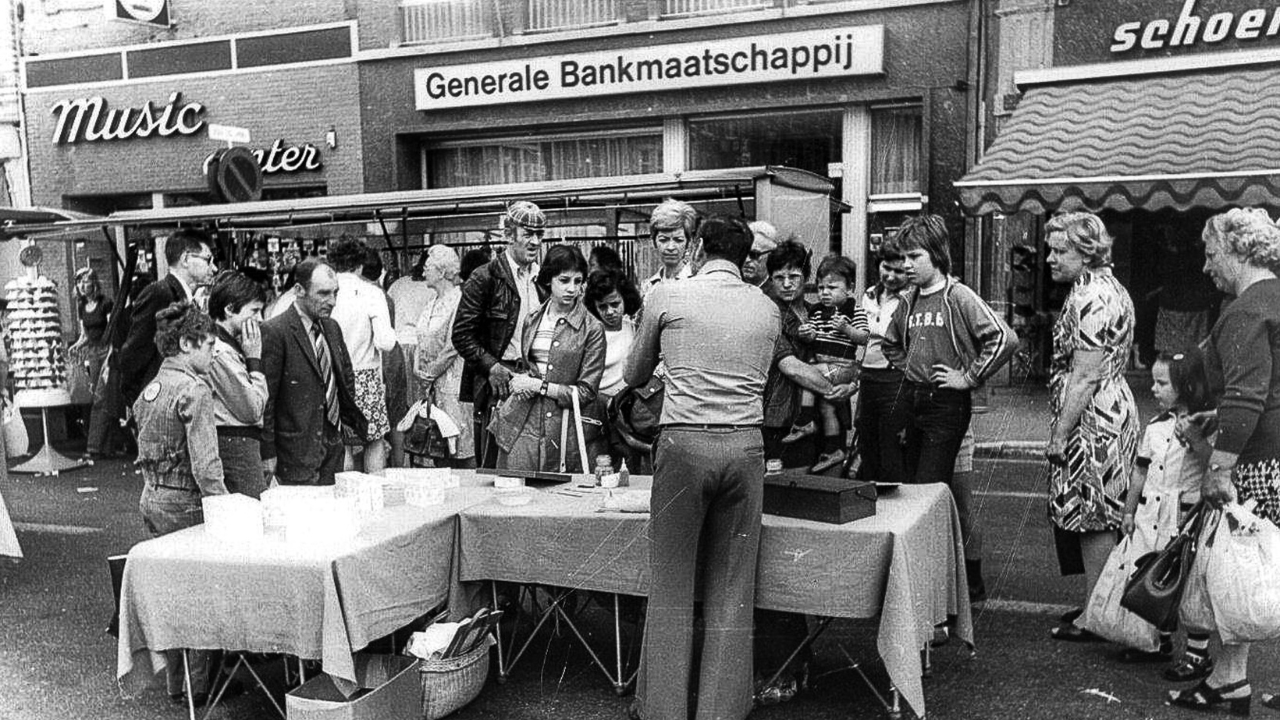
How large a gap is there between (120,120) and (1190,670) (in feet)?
52.1

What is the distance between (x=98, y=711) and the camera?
4.39m

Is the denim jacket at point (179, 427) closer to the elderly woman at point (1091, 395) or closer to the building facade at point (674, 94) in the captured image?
the elderly woman at point (1091, 395)

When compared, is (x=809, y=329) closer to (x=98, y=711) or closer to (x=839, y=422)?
(x=839, y=422)

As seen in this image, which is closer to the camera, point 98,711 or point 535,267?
point 98,711

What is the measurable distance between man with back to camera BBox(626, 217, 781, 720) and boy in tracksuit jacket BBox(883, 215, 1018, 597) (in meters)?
1.54

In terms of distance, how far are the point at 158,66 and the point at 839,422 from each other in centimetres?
1322

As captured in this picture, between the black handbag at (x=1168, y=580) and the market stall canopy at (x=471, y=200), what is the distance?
4.10 meters

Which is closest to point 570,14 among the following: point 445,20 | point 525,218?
point 445,20

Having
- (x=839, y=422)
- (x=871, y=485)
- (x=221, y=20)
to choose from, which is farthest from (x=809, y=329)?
(x=221, y=20)

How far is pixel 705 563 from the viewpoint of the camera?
3.84 m

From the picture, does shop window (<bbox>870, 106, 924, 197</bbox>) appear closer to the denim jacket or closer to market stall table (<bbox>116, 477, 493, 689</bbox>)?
the denim jacket

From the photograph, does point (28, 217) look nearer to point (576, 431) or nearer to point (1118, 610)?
point (576, 431)

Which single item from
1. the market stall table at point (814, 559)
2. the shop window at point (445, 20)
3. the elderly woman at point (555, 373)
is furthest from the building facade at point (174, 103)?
the market stall table at point (814, 559)

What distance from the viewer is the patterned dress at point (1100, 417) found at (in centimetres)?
471
